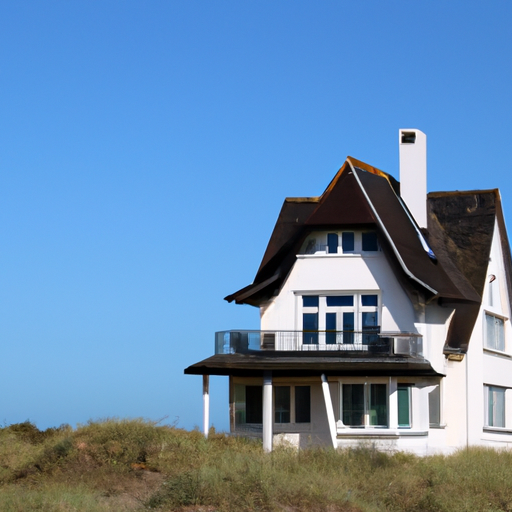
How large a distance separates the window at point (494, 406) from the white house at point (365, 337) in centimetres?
9

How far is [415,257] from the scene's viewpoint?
35.9m

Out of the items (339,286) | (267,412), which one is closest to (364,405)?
(267,412)

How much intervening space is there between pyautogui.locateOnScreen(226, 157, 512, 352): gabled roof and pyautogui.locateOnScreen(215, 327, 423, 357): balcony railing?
5.58 ft

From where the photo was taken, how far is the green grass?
2355cm

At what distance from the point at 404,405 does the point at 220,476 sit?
38.1ft

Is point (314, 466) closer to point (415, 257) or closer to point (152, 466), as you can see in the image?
point (152, 466)

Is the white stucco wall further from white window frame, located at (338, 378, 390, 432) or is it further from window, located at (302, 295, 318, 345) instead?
white window frame, located at (338, 378, 390, 432)

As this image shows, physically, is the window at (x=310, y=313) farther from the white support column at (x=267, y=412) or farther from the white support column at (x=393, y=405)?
the white support column at (x=393, y=405)

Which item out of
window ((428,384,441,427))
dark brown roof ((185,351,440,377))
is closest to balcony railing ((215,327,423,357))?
dark brown roof ((185,351,440,377))

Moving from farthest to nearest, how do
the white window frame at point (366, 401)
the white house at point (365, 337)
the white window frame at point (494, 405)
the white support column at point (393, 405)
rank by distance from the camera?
1. the white window frame at point (494, 405)
2. the white window frame at point (366, 401)
3. the white house at point (365, 337)
4. the white support column at point (393, 405)

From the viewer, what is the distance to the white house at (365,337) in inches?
1344

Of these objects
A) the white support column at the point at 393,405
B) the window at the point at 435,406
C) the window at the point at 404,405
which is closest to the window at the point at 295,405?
the white support column at the point at 393,405

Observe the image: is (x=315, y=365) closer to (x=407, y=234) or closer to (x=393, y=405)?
(x=393, y=405)

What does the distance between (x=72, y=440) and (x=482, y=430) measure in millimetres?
14954
